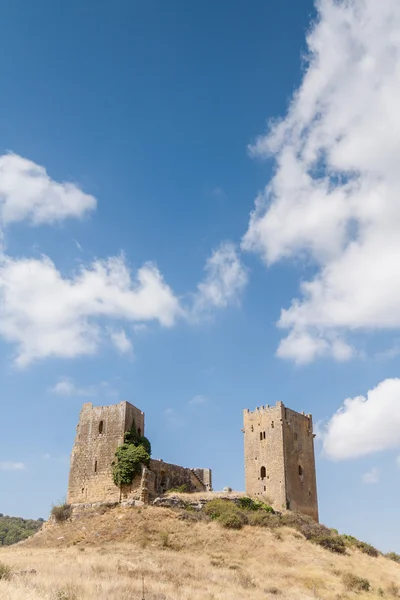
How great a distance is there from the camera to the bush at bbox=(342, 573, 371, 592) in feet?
88.4

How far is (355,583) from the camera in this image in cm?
2733

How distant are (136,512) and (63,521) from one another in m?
5.79

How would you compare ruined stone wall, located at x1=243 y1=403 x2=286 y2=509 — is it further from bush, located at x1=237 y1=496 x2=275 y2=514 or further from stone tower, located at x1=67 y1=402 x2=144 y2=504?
stone tower, located at x1=67 y1=402 x2=144 y2=504

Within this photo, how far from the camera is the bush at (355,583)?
27.0m

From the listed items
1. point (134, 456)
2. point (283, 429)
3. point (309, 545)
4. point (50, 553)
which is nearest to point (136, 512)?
point (134, 456)

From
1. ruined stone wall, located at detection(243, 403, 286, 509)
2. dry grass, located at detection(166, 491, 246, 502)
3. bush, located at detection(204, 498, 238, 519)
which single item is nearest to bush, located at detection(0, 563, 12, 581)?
bush, located at detection(204, 498, 238, 519)

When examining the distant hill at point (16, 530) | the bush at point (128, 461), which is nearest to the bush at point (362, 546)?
the bush at point (128, 461)

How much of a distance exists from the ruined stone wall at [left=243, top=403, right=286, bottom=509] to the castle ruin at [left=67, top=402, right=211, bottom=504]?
22.9 feet

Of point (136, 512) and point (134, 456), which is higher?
point (134, 456)

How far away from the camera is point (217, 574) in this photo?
24.6 m

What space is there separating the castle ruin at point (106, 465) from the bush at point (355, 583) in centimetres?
1470

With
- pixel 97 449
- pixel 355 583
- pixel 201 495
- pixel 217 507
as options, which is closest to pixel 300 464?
pixel 201 495

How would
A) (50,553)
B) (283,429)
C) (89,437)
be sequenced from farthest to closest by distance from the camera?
(283,429), (89,437), (50,553)

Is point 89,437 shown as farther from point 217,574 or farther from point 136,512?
point 217,574
